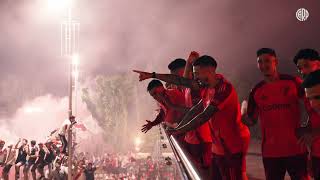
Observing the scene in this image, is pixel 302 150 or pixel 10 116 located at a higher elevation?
pixel 10 116

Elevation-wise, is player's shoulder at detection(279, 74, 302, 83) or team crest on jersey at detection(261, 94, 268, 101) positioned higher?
player's shoulder at detection(279, 74, 302, 83)

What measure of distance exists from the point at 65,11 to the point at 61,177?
409 inches

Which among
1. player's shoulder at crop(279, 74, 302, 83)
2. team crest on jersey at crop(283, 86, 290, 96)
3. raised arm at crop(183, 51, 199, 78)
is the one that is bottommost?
team crest on jersey at crop(283, 86, 290, 96)

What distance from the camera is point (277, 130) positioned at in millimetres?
3787

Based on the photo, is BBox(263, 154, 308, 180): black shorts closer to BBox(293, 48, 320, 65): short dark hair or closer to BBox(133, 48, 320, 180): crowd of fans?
BBox(133, 48, 320, 180): crowd of fans

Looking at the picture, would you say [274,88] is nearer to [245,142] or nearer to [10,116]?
[245,142]

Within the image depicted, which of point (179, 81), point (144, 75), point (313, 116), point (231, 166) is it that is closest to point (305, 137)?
point (313, 116)

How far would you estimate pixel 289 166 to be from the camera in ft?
12.4

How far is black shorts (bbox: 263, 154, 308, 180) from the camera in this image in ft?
12.3

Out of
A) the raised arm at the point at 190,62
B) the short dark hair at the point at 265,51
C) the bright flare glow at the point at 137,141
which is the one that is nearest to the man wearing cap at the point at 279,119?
the short dark hair at the point at 265,51

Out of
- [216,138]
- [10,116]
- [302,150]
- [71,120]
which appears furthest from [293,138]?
[10,116]

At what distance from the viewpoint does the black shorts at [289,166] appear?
3746 millimetres

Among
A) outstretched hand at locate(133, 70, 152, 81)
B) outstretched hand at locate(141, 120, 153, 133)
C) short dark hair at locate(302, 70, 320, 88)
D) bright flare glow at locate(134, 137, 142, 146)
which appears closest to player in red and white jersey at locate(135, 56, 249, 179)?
outstretched hand at locate(133, 70, 152, 81)

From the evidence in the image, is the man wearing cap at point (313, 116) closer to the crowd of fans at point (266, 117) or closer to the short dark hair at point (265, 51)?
the crowd of fans at point (266, 117)
